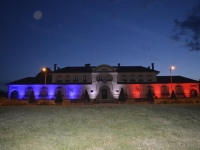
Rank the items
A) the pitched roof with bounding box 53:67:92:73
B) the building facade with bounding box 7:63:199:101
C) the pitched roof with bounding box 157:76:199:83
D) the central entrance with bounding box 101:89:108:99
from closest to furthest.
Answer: the building facade with bounding box 7:63:199:101
the pitched roof with bounding box 157:76:199:83
the central entrance with bounding box 101:89:108:99
the pitched roof with bounding box 53:67:92:73

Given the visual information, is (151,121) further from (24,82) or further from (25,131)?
(24,82)

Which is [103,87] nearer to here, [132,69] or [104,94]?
[104,94]

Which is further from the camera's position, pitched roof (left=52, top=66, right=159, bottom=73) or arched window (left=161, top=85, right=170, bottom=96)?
pitched roof (left=52, top=66, right=159, bottom=73)

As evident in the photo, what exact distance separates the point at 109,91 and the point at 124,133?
121ft

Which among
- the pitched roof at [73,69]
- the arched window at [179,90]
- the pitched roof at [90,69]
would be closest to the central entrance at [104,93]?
the pitched roof at [90,69]

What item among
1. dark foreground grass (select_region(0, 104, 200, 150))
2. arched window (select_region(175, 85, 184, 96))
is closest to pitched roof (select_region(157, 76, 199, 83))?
arched window (select_region(175, 85, 184, 96))

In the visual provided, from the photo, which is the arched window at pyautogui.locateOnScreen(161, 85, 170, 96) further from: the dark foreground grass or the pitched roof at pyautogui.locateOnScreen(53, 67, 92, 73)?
the dark foreground grass

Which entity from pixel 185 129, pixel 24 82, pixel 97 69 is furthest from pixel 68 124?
pixel 24 82

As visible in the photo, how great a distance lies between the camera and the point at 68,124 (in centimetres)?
1303

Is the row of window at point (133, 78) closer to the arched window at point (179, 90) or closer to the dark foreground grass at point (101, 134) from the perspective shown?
the arched window at point (179, 90)

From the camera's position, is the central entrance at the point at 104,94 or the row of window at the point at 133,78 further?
the row of window at the point at 133,78

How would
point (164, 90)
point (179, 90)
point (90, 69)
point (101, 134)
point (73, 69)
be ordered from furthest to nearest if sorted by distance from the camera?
1. point (73, 69)
2. point (90, 69)
3. point (164, 90)
4. point (179, 90)
5. point (101, 134)

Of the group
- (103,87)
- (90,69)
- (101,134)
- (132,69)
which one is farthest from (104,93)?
(101,134)

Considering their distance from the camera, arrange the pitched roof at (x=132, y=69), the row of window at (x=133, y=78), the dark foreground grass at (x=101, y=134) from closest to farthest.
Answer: the dark foreground grass at (x=101, y=134) → the row of window at (x=133, y=78) → the pitched roof at (x=132, y=69)
